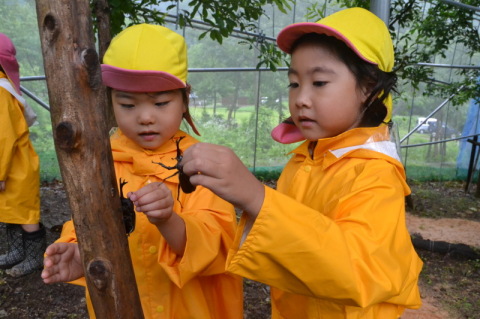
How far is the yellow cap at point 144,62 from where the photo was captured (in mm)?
1464

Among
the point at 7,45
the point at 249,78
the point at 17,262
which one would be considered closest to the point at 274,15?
the point at 249,78

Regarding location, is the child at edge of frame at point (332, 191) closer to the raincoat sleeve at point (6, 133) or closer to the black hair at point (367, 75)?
the black hair at point (367, 75)

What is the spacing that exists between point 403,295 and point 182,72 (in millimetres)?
1034

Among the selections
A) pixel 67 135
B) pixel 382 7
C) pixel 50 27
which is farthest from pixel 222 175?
pixel 382 7

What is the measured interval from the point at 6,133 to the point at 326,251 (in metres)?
3.09

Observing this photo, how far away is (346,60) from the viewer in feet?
4.17

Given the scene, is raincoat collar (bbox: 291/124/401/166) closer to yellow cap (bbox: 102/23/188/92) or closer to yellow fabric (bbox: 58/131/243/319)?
yellow fabric (bbox: 58/131/243/319)

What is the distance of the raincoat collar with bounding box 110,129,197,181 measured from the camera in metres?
1.58

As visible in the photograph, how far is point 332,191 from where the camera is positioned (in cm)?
127

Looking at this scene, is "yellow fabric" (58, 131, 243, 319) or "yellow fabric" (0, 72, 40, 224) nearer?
"yellow fabric" (58, 131, 243, 319)

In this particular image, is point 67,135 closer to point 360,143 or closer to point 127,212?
point 127,212

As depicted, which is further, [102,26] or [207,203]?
[102,26]

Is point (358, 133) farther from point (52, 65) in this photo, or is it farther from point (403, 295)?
point (52, 65)

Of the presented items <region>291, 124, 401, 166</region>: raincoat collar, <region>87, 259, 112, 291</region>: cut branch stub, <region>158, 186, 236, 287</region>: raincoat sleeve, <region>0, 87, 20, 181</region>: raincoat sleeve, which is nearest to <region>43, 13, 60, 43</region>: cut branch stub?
<region>87, 259, 112, 291</region>: cut branch stub
